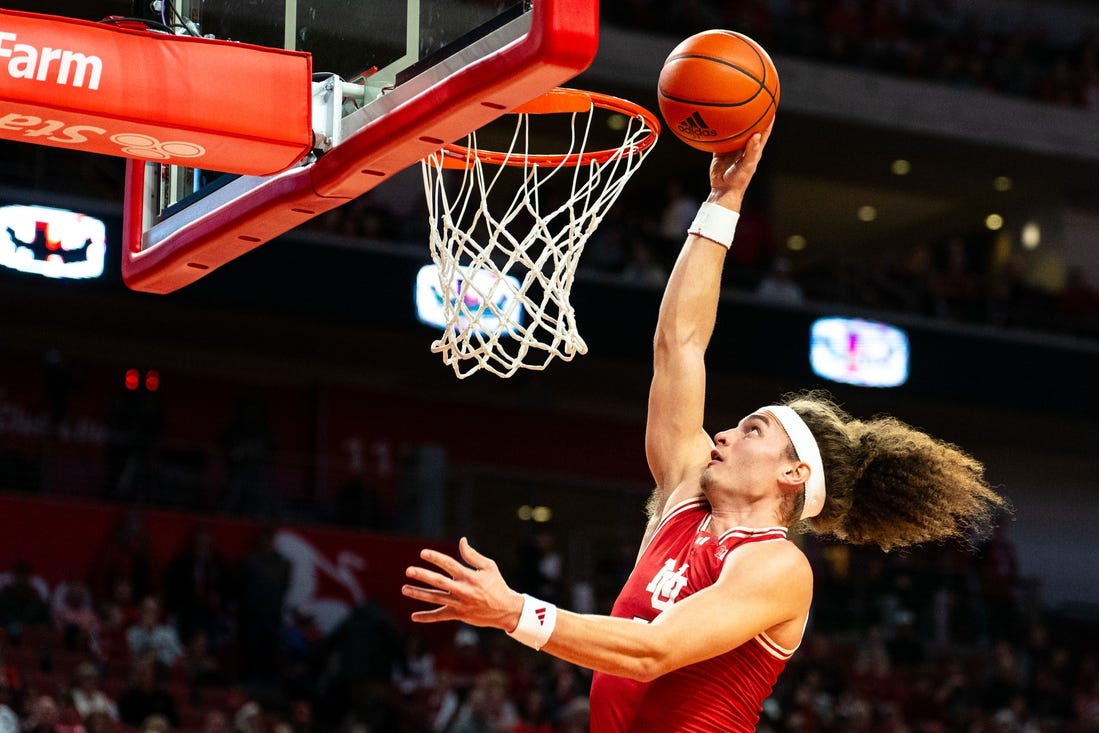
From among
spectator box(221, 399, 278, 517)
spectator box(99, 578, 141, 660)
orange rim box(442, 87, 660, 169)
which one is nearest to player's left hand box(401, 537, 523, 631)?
orange rim box(442, 87, 660, 169)

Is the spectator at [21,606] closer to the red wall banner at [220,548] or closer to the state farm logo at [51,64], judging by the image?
the red wall banner at [220,548]

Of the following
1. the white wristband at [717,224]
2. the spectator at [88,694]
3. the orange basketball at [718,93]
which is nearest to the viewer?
the white wristband at [717,224]

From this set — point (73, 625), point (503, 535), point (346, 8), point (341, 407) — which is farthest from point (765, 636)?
point (341, 407)

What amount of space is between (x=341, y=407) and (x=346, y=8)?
1366 cm

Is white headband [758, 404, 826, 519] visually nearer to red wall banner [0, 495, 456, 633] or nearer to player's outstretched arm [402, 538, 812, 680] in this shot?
player's outstretched arm [402, 538, 812, 680]

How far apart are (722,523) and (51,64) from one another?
1.94 m

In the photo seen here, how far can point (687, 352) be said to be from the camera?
4.29m

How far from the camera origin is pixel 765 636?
3.77 m

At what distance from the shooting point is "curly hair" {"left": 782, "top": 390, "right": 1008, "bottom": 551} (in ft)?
13.4

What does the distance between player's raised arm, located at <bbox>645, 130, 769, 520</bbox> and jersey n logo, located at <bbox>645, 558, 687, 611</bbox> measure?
11.2 inches

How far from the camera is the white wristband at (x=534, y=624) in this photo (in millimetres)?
3258

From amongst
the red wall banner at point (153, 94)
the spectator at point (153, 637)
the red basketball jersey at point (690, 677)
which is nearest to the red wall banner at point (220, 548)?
the spectator at point (153, 637)

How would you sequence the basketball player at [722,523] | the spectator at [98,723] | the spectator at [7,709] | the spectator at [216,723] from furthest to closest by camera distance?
1. the spectator at [216,723]
2. the spectator at [98,723]
3. the spectator at [7,709]
4. the basketball player at [722,523]

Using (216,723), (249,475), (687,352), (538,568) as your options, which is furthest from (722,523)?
(249,475)
